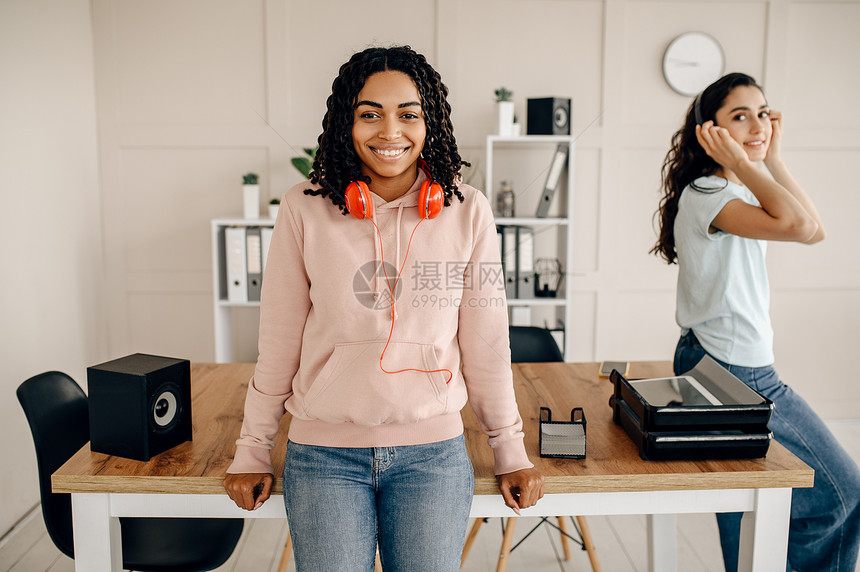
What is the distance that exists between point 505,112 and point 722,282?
1.82m

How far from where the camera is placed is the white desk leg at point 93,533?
1.32 metres

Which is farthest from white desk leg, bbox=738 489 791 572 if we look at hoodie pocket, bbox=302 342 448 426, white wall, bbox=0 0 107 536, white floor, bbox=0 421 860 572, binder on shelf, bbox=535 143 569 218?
white wall, bbox=0 0 107 536

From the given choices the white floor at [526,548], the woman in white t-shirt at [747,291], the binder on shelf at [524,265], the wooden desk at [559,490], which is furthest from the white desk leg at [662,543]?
the binder on shelf at [524,265]

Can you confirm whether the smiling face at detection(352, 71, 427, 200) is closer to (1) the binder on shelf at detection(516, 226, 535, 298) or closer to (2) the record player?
(2) the record player

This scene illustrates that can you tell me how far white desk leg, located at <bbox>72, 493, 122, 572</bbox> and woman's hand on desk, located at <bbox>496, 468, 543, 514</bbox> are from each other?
817mm

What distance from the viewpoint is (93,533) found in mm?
1330

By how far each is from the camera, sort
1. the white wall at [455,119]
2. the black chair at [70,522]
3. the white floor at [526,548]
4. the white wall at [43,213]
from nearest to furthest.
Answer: the black chair at [70,522], the white floor at [526,548], the white wall at [43,213], the white wall at [455,119]

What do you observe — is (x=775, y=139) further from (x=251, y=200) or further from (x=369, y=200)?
(x=251, y=200)

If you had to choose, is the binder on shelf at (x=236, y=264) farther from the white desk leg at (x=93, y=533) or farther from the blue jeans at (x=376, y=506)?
the blue jeans at (x=376, y=506)

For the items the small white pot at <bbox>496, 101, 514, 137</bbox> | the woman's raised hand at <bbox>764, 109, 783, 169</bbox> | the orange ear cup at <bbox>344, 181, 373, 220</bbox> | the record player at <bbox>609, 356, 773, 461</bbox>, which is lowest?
the record player at <bbox>609, 356, 773, 461</bbox>

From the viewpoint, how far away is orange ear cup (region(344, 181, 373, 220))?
123cm

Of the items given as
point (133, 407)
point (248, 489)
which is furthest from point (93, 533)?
point (248, 489)

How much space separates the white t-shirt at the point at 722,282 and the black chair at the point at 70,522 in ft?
4.50

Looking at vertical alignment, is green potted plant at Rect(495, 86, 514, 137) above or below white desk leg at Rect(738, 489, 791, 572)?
above
